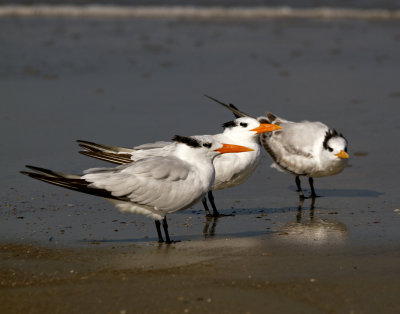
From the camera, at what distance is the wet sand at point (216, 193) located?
412 cm

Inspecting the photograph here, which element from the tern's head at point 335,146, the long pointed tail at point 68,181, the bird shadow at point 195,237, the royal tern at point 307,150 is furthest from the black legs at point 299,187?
the long pointed tail at point 68,181

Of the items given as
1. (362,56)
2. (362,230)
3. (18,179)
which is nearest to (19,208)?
(18,179)

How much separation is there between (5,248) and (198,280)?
152 centimetres

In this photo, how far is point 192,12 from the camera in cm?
1783

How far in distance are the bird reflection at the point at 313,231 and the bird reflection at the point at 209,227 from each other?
54 cm

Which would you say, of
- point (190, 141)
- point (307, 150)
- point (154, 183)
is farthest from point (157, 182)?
point (307, 150)

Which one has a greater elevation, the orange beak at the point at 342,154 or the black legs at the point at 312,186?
the orange beak at the point at 342,154

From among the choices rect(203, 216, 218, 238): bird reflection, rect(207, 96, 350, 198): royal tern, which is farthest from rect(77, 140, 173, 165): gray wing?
rect(207, 96, 350, 198): royal tern

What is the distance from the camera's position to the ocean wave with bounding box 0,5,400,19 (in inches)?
677

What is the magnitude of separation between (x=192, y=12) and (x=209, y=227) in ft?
42.3

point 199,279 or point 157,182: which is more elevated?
point 157,182

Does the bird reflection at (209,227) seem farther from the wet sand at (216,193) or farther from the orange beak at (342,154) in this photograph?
the orange beak at (342,154)

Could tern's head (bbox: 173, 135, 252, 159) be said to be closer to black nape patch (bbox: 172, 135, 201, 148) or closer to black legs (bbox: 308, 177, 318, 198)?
black nape patch (bbox: 172, 135, 201, 148)

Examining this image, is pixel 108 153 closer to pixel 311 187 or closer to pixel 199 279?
pixel 199 279
